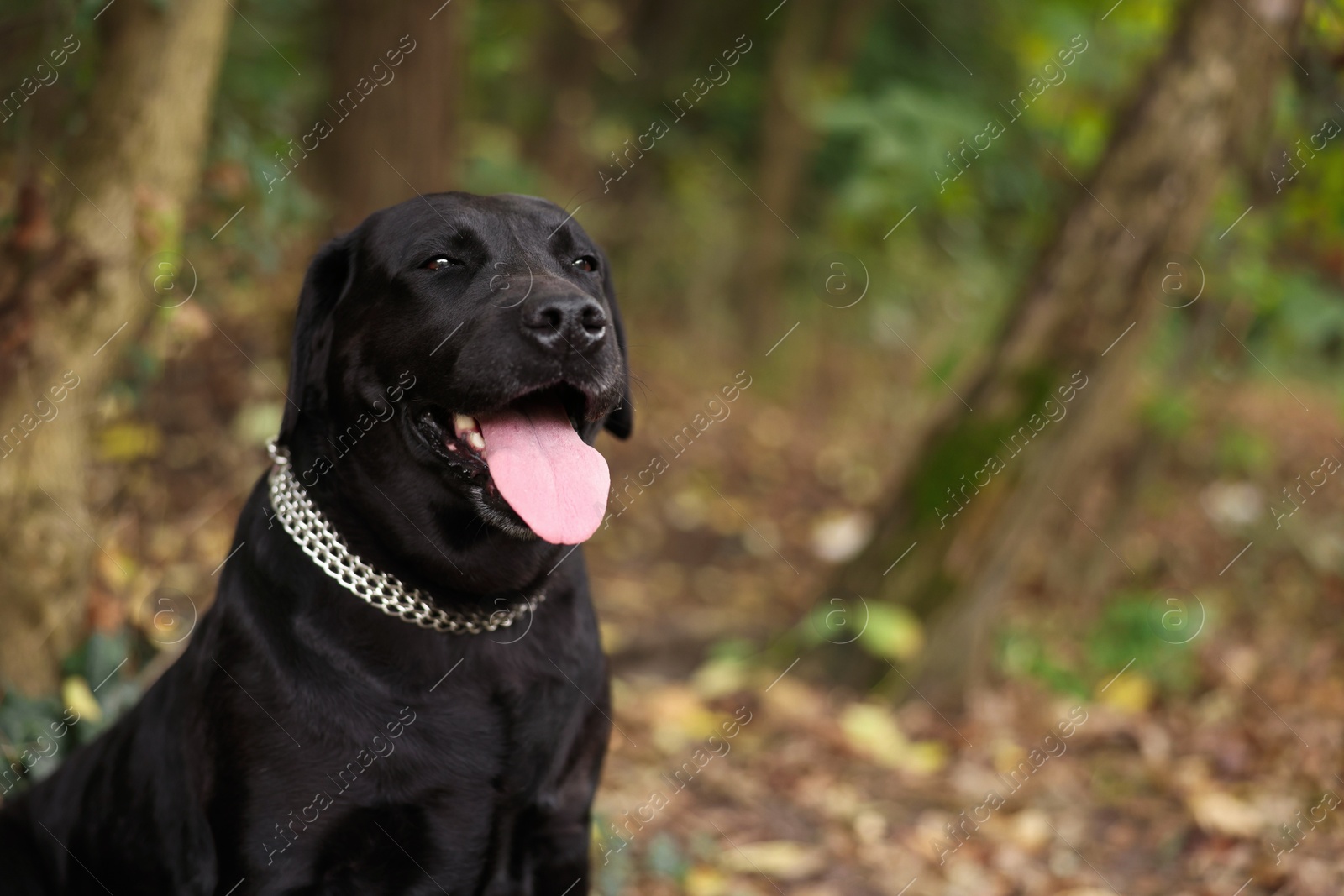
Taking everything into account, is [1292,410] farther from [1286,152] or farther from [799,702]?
[799,702]

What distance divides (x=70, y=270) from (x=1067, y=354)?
3.55 meters

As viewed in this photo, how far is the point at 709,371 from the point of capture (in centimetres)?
1032

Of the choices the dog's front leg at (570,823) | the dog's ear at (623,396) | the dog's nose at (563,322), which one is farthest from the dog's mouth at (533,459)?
the dog's front leg at (570,823)

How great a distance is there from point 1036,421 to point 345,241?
10.0ft

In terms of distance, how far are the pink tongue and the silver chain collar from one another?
291 mm

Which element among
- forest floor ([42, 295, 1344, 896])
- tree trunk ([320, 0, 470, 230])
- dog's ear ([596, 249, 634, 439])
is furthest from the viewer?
tree trunk ([320, 0, 470, 230])

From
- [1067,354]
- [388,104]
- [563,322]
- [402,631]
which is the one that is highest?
[563,322]

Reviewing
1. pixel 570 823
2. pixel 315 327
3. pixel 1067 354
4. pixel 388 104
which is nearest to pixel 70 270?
pixel 315 327

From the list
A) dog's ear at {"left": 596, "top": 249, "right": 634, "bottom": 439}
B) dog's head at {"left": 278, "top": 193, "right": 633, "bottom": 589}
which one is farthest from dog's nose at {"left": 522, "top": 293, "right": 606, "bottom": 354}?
dog's ear at {"left": 596, "top": 249, "right": 634, "bottom": 439}

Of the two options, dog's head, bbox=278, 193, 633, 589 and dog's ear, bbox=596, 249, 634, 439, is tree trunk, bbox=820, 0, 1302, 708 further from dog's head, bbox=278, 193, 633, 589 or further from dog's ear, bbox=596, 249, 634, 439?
dog's head, bbox=278, 193, 633, 589

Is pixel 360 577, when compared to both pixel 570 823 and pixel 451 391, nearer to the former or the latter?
pixel 451 391

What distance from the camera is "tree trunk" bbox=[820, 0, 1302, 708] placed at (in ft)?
14.7

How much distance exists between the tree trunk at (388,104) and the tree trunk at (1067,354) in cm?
289

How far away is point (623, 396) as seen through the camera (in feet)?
9.02
